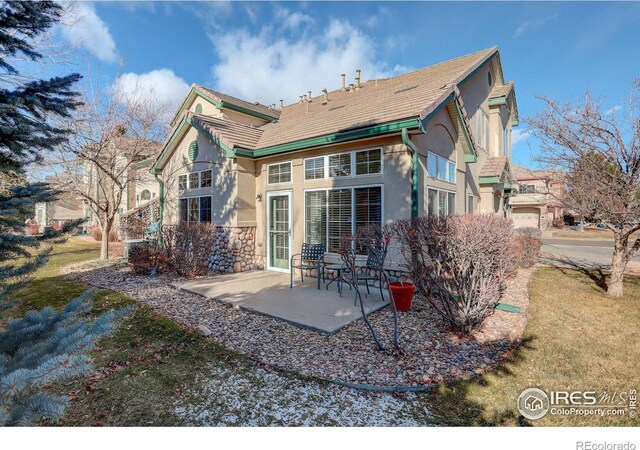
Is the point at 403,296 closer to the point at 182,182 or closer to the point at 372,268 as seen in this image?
the point at 372,268

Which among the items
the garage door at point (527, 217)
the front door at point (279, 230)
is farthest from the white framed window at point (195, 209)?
the garage door at point (527, 217)

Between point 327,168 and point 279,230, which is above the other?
point 327,168

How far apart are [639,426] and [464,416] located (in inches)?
66.6

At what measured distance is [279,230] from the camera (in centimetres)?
970

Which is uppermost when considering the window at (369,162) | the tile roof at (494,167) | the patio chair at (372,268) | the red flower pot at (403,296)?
the tile roof at (494,167)

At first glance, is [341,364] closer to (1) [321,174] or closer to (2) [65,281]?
(1) [321,174]

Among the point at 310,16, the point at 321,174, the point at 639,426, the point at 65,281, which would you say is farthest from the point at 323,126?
the point at 65,281

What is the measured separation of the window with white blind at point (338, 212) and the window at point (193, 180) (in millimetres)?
4787

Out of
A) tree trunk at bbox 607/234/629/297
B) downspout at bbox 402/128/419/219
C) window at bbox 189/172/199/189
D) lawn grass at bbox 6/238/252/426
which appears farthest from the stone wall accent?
tree trunk at bbox 607/234/629/297

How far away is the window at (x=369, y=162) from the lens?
25.2 feet

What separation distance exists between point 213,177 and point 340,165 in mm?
4791

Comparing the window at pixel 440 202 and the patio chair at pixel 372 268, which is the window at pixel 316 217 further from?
the window at pixel 440 202

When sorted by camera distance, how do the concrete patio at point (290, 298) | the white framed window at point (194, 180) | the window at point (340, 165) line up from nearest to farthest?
the concrete patio at point (290, 298), the window at point (340, 165), the white framed window at point (194, 180)

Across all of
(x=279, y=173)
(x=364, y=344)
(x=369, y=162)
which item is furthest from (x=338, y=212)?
(x=364, y=344)
